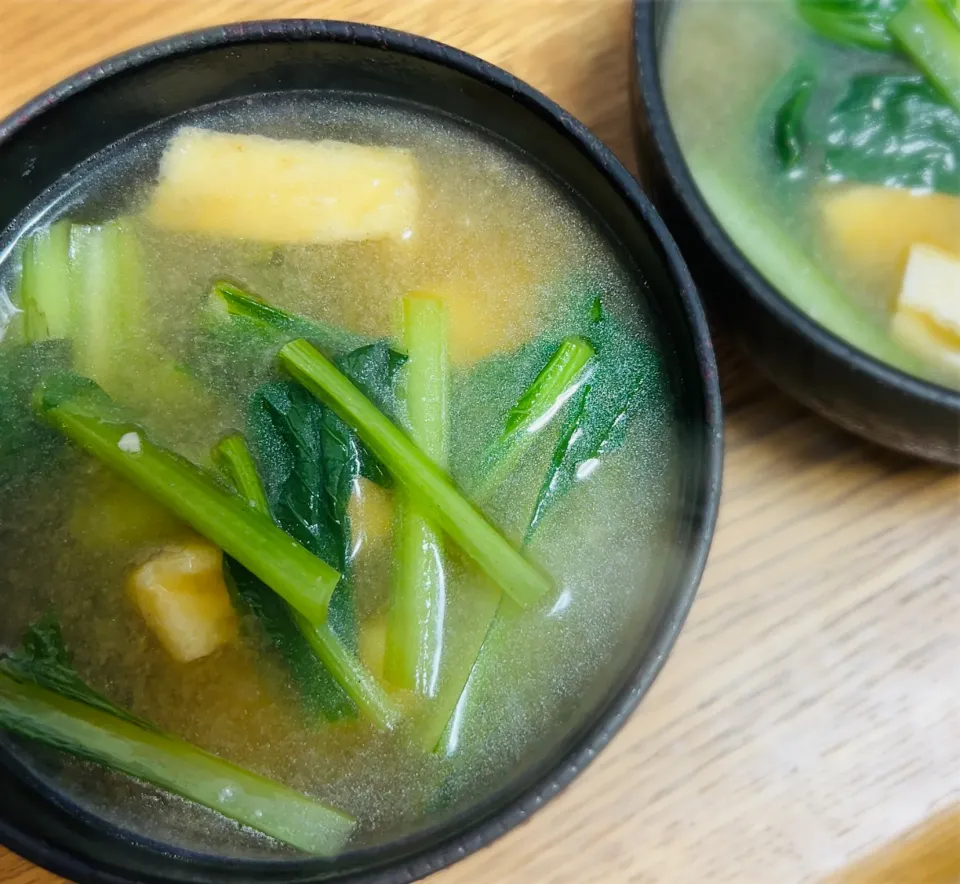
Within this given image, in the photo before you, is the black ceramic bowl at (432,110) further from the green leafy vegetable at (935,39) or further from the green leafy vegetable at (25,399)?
the green leafy vegetable at (935,39)

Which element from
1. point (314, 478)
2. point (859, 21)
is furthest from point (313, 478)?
point (859, 21)

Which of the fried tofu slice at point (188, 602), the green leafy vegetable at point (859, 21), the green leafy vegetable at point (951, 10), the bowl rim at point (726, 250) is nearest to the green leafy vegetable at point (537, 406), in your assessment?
the bowl rim at point (726, 250)

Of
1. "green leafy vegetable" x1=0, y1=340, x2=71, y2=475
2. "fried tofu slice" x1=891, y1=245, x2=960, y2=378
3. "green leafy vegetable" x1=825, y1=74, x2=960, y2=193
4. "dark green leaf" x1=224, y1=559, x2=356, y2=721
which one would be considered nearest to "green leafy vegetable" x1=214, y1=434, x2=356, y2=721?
"dark green leaf" x1=224, y1=559, x2=356, y2=721

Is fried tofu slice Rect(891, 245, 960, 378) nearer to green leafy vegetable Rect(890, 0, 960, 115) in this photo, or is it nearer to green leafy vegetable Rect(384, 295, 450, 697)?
green leafy vegetable Rect(890, 0, 960, 115)

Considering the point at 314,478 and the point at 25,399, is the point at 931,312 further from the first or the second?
the point at 25,399

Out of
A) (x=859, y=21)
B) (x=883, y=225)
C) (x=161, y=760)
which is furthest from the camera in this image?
(x=859, y=21)

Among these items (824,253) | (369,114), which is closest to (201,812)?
(369,114)
